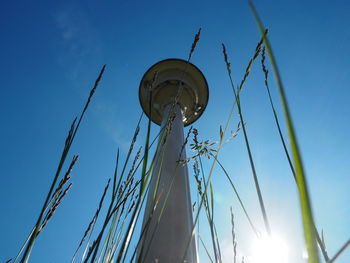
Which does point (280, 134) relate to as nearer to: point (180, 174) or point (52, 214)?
point (52, 214)

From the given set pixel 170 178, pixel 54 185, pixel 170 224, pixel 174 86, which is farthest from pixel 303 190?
pixel 174 86

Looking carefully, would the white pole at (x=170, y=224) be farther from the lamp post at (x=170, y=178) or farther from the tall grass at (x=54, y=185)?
the tall grass at (x=54, y=185)

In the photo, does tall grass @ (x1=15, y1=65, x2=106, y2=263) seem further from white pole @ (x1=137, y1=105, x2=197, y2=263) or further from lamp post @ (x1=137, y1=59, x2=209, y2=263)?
white pole @ (x1=137, y1=105, x2=197, y2=263)

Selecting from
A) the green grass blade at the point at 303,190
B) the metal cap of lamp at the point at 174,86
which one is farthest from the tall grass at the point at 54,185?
the metal cap of lamp at the point at 174,86

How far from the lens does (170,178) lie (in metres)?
2.92

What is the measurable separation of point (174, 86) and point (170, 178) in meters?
2.64

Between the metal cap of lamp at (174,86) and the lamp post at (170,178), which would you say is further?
the metal cap of lamp at (174,86)

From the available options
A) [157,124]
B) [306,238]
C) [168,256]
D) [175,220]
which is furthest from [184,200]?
[157,124]

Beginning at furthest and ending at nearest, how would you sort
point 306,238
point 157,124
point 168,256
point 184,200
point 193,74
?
point 157,124, point 193,74, point 184,200, point 168,256, point 306,238

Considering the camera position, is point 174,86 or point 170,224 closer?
point 170,224

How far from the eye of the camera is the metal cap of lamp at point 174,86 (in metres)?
5.13

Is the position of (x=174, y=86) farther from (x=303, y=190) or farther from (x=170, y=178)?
(x=303, y=190)

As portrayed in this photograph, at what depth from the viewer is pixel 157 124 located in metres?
5.71

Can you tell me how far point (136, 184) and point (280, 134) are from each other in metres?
0.57
